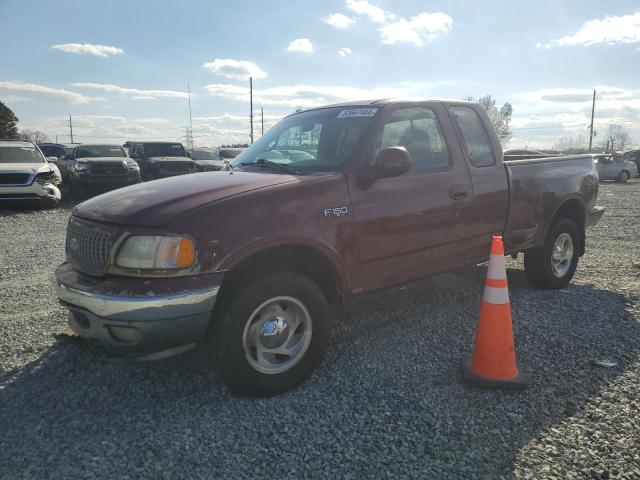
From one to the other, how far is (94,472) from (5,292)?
3.72 m

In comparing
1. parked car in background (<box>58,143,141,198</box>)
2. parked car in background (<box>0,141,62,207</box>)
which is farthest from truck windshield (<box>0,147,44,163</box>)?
parked car in background (<box>58,143,141,198</box>)

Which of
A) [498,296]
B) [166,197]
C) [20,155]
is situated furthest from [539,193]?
[20,155]

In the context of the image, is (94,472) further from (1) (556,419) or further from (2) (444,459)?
(1) (556,419)

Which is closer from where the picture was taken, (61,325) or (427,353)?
(427,353)

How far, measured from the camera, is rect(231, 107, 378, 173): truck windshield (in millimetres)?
3582

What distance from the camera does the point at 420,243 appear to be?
147 inches

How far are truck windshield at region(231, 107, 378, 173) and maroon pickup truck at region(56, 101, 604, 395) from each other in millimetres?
15

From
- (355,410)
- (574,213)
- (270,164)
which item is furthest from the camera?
(574,213)

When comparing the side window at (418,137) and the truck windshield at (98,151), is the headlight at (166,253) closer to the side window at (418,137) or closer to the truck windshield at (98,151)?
the side window at (418,137)

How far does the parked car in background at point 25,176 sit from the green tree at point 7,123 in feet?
116

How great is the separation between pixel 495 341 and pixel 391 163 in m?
1.38

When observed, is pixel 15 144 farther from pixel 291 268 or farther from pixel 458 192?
pixel 458 192

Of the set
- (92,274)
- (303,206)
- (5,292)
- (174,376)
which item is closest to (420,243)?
(303,206)

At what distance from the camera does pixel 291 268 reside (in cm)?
317
